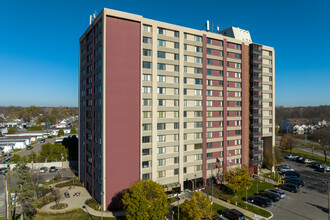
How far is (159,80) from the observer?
44.1 m

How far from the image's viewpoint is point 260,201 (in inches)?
1628

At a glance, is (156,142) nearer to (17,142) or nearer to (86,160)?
(86,160)

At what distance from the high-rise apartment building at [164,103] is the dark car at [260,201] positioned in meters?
9.73

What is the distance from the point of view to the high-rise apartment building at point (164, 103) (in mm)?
39281

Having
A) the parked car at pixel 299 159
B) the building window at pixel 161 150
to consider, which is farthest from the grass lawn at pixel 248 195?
the parked car at pixel 299 159

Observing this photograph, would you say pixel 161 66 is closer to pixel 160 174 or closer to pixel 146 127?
pixel 146 127

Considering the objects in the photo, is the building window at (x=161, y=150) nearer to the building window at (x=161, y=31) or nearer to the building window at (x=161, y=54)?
the building window at (x=161, y=54)

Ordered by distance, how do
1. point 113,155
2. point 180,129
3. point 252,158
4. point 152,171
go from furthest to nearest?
point 252,158 → point 180,129 → point 152,171 → point 113,155

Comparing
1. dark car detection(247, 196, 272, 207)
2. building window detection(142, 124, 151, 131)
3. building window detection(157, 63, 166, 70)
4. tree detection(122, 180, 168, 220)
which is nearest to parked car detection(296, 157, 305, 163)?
dark car detection(247, 196, 272, 207)

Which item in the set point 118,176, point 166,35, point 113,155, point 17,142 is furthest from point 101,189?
point 17,142

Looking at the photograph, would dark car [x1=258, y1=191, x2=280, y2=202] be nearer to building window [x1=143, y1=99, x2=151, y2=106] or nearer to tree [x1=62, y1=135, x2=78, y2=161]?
building window [x1=143, y1=99, x2=151, y2=106]

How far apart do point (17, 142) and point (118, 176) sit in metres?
83.7

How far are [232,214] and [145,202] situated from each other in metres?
15.2

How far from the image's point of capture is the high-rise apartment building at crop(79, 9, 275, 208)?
3928 cm
